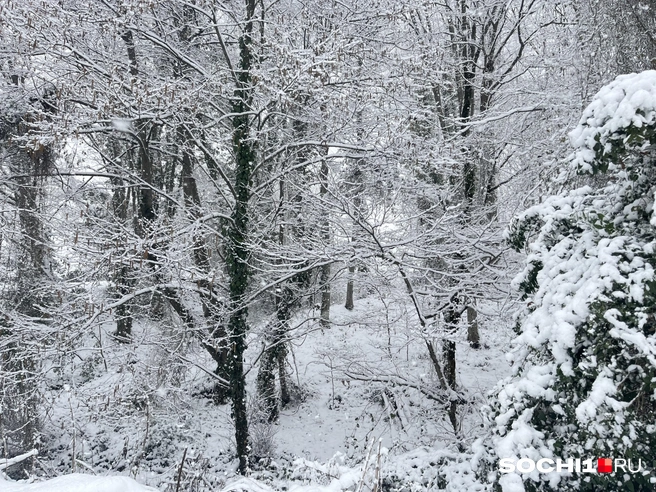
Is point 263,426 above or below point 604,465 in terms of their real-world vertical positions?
below

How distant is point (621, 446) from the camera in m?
2.00

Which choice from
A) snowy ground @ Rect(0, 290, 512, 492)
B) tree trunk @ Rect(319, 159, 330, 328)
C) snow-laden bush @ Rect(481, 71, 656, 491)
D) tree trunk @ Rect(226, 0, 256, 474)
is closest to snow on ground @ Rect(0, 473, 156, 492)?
snow-laden bush @ Rect(481, 71, 656, 491)

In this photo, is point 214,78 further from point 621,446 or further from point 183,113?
point 621,446

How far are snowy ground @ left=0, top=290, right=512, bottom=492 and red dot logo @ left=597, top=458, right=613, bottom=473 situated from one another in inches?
114

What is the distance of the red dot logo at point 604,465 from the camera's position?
2.06 meters

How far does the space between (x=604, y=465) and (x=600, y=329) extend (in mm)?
674

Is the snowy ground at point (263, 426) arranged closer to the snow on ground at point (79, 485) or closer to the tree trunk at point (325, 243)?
the tree trunk at point (325, 243)

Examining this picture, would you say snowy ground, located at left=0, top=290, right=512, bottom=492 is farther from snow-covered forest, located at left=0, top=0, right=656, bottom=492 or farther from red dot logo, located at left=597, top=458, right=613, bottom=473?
red dot logo, located at left=597, top=458, right=613, bottom=473

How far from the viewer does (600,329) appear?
88.0 inches

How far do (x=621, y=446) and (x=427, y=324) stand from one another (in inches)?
158
